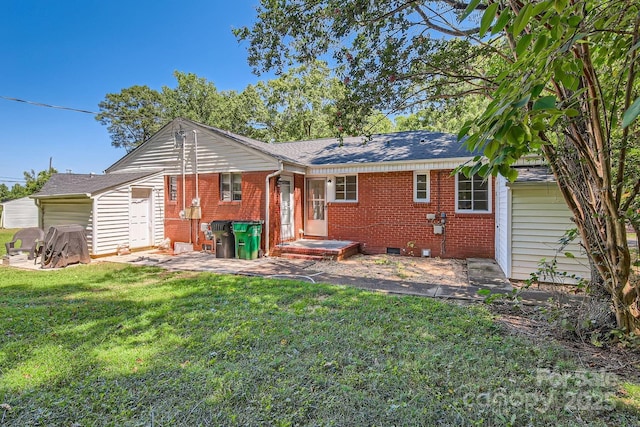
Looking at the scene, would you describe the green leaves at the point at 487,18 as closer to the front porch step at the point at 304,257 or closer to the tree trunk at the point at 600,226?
the tree trunk at the point at 600,226

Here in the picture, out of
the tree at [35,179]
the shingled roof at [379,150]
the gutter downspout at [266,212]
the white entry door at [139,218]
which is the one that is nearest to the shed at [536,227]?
the shingled roof at [379,150]

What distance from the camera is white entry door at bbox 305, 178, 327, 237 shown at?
1198 centimetres

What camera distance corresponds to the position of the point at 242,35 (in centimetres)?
664

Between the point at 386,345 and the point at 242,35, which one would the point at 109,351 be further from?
the point at 242,35

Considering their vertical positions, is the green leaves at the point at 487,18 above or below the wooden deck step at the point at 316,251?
above

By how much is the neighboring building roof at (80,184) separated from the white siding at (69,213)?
41 centimetres

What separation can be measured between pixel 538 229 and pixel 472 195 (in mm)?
3138


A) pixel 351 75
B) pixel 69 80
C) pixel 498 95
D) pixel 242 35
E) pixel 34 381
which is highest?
pixel 69 80

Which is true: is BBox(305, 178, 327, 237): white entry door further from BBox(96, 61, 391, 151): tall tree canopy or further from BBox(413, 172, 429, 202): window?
BBox(96, 61, 391, 151): tall tree canopy

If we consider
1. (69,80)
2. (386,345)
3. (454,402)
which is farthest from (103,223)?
(69,80)

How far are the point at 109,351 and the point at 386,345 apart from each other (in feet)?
11.0

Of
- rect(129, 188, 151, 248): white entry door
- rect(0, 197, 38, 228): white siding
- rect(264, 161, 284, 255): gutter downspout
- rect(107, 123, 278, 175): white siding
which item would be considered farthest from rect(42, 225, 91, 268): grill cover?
rect(0, 197, 38, 228): white siding

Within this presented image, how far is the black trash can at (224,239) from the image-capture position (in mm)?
10445

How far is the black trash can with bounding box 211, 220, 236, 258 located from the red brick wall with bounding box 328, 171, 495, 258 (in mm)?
3613
